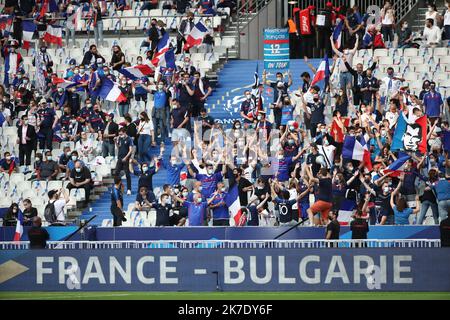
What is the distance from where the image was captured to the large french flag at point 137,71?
3747 cm

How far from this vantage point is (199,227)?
98.1 feet

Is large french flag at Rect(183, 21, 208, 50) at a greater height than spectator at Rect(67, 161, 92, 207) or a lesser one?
greater

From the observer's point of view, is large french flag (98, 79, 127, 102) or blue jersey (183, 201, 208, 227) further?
large french flag (98, 79, 127, 102)

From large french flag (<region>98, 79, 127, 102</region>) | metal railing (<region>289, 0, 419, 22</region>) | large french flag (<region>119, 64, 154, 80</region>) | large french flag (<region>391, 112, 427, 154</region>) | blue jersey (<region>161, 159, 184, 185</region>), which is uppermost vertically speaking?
metal railing (<region>289, 0, 419, 22</region>)

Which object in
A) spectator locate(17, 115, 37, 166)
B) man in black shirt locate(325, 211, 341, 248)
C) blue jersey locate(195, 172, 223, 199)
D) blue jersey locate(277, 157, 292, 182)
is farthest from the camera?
spectator locate(17, 115, 37, 166)

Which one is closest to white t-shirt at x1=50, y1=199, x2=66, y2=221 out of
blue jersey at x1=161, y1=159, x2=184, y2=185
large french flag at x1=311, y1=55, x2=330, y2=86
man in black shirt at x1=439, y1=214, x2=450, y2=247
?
blue jersey at x1=161, y1=159, x2=184, y2=185

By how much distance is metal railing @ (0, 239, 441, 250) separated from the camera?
27.3 metres

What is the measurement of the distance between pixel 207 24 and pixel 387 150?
9778mm

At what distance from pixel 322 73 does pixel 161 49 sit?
464 centimetres

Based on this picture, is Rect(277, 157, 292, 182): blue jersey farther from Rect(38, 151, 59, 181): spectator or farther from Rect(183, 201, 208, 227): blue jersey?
Rect(38, 151, 59, 181): spectator

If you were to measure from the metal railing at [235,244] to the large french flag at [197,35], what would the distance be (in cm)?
1148

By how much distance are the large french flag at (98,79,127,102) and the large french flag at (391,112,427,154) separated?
8.43 m
